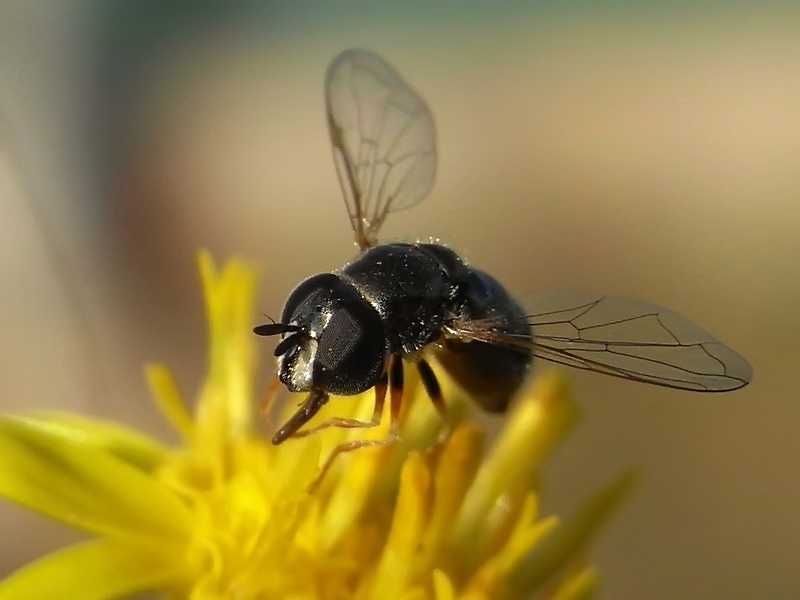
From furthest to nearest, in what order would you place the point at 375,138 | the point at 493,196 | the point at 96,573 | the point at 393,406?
the point at 493,196
the point at 375,138
the point at 393,406
the point at 96,573

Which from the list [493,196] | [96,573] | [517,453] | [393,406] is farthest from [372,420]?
[493,196]

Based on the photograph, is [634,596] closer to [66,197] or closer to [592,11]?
[66,197]

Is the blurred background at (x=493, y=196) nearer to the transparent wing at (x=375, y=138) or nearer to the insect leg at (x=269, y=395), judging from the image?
the transparent wing at (x=375, y=138)

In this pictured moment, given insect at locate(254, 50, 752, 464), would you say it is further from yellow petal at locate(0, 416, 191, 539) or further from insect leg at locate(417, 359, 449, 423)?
yellow petal at locate(0, 416, 191, 539)

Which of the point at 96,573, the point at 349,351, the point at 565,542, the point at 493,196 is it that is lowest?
the point at 493,196

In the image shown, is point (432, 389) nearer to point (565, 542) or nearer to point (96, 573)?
point (565, 542)

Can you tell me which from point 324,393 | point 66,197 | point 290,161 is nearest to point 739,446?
point 290,161

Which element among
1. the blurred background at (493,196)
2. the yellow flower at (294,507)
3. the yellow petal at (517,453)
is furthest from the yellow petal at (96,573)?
the blurred background at (493,196)
